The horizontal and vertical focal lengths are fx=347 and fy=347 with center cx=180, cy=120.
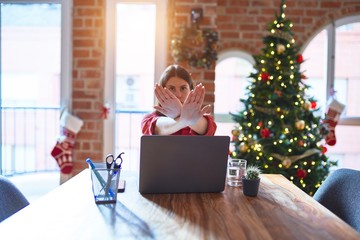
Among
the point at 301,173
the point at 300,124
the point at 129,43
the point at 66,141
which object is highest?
the point at 129,43

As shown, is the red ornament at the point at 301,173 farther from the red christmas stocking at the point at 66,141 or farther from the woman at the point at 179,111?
the red christmas stocking at the point at 66,141

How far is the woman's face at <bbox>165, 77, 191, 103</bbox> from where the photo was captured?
1.84 metres

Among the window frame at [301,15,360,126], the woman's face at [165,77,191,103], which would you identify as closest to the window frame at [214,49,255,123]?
the window frame at [301,15,360,126]

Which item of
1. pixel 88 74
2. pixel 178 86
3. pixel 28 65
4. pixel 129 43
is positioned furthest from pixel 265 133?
pixel 28 65

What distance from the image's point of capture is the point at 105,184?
1175 millimetres

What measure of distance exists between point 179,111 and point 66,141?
2060mm

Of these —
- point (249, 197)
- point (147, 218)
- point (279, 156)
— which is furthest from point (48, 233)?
point (279, 156)

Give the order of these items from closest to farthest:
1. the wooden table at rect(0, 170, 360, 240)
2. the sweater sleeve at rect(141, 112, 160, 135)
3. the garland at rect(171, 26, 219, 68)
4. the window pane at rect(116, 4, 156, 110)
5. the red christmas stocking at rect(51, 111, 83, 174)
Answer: the wooden table at rect(0, 170, 360, 240) → the sweater sleeve at rect(141, 112, 160, 135) → the garland at rect(171, 26, 219, 68) → the red christmas stocking at rect(51, 111, 83, 174) → the window pane at rect(116, 4, 156, 110)

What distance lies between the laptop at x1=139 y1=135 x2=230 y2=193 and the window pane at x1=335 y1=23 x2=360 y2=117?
3.20 meters

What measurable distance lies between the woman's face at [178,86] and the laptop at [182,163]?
63cm

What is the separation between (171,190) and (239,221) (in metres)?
0.34

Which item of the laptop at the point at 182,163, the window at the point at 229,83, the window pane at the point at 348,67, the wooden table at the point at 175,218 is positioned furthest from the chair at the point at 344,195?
the window pane at the point at 348,67

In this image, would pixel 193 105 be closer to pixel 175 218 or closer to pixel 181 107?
pixel 181 107

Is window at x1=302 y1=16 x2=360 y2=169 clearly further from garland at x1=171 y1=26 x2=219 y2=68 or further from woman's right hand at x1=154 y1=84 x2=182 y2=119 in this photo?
woman's right hand at x1=154 y1=84 x2=182 y2=119
